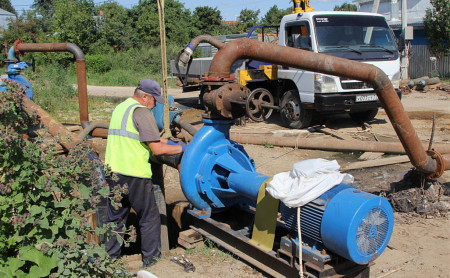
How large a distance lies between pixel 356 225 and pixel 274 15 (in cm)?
4802

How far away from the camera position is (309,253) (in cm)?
339

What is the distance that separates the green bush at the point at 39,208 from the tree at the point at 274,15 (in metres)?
45.2

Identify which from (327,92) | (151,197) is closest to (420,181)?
(151,197)

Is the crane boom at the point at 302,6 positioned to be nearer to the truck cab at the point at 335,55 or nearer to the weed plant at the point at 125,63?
the truck cab at the point at 335,55

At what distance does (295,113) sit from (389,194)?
492 centimetres

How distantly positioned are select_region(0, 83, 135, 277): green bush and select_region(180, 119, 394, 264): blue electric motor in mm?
1422

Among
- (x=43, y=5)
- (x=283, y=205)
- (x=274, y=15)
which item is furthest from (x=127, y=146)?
(x=43, y=5)

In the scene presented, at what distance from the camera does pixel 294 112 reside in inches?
402

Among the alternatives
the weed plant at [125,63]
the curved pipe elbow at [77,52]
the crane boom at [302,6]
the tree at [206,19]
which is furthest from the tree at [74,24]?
the curved pipe elbow at [77,52]

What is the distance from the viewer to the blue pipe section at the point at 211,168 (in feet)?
14.1

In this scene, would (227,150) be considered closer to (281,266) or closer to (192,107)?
(281,266)

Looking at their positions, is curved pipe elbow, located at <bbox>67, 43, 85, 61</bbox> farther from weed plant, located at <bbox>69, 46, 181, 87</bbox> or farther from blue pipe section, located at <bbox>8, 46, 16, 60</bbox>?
weed plant, located at <bbox>69, 46, 181, 87</bbox>

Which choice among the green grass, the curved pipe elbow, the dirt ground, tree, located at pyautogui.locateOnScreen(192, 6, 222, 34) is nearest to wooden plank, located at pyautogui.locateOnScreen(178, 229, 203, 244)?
the dirt ground

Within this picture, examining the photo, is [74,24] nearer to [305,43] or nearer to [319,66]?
[305,43]
